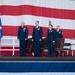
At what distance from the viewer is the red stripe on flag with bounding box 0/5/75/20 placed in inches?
526

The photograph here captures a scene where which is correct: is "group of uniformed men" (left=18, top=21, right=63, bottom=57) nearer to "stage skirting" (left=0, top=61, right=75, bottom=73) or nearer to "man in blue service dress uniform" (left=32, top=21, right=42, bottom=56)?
"man in blue service dress uniform" (left=32, top=21, right=42, bottom=56)

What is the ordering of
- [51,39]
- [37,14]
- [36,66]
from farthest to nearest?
[37,14] → [51,39] → [36,66]

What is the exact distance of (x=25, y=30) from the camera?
11711mm

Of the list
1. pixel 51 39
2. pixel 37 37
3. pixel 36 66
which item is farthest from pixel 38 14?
pixel 36 66

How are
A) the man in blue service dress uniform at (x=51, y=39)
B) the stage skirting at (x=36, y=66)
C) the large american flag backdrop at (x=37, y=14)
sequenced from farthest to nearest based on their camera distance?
the large american flag backdrop at (x=37, y=14) → the man in blue service dress uniform at (x=51, y=39) → the stage skirting at (x=36, y=66)

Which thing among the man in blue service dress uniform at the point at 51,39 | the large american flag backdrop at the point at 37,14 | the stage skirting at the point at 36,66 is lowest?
the stage skirting at the point at 36,66

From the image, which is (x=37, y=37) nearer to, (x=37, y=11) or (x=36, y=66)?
(x=36, y=66)

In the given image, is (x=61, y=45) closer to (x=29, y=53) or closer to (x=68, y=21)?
(x=29, y=53)

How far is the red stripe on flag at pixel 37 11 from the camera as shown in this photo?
1336cm

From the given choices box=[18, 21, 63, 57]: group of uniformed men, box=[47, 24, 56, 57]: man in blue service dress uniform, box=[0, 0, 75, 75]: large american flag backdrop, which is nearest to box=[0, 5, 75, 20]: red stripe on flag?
box=[0, 0, 75, 75]: large american flag backdrop

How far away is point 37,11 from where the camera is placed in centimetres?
1357

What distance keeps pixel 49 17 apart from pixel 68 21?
89cm

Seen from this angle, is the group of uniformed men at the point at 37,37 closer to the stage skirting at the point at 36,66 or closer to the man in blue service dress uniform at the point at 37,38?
the man in blue service dress uniform at the point at 37,38

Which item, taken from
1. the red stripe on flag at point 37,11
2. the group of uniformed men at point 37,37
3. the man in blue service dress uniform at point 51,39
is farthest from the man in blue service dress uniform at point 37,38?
the red stripe on flag at point 37,11
